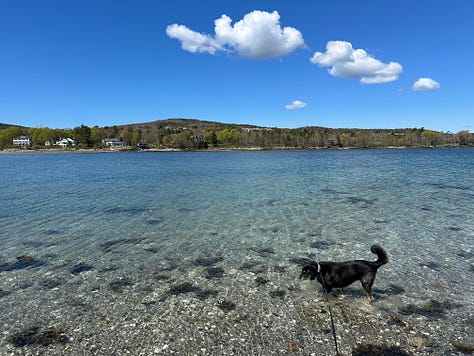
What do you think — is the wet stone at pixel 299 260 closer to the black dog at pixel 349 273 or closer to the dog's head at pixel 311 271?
the dog's head at pixel 311 271

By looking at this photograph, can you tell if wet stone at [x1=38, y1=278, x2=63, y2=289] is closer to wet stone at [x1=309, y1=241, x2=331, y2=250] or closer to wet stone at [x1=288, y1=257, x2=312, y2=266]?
wet stone at [x1=288, y1=257, x2=312, y2=266]

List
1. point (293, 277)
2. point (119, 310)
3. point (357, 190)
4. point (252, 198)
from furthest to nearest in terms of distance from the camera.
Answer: point (357, 190)
point (252, 198)
point (293, 277)
point (119, 310)

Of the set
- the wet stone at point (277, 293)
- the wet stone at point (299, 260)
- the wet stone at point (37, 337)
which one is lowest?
the wet stone at point (299, 260)

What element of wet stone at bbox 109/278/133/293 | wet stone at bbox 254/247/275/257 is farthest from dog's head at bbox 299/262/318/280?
wet stone at bbox 109/278/133/293

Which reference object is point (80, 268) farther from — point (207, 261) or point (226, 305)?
point (226, 305)

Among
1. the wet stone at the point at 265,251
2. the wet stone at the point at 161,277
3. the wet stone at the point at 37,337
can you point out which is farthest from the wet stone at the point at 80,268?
the wet stone at the point at 265,251

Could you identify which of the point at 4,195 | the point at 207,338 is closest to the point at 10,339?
the point at 207,338

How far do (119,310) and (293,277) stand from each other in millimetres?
5101

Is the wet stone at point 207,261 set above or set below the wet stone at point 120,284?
below

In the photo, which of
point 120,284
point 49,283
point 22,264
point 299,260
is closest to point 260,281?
point 299,260

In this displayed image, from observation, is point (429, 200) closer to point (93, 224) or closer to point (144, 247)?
point (144, 247)

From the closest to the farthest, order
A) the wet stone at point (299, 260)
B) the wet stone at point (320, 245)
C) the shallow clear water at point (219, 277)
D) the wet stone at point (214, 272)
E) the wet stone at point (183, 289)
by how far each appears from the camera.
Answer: the shallow clear water at point (219, 277)
the wet stone at point (183, 289)
the wet stone at point (214, 272)
the wet stone at point (299, 260)
the wet stone at point (320, 245)

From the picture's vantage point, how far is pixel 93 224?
16984mm

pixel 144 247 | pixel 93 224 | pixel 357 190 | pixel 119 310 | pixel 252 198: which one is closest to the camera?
pixel 119 310
